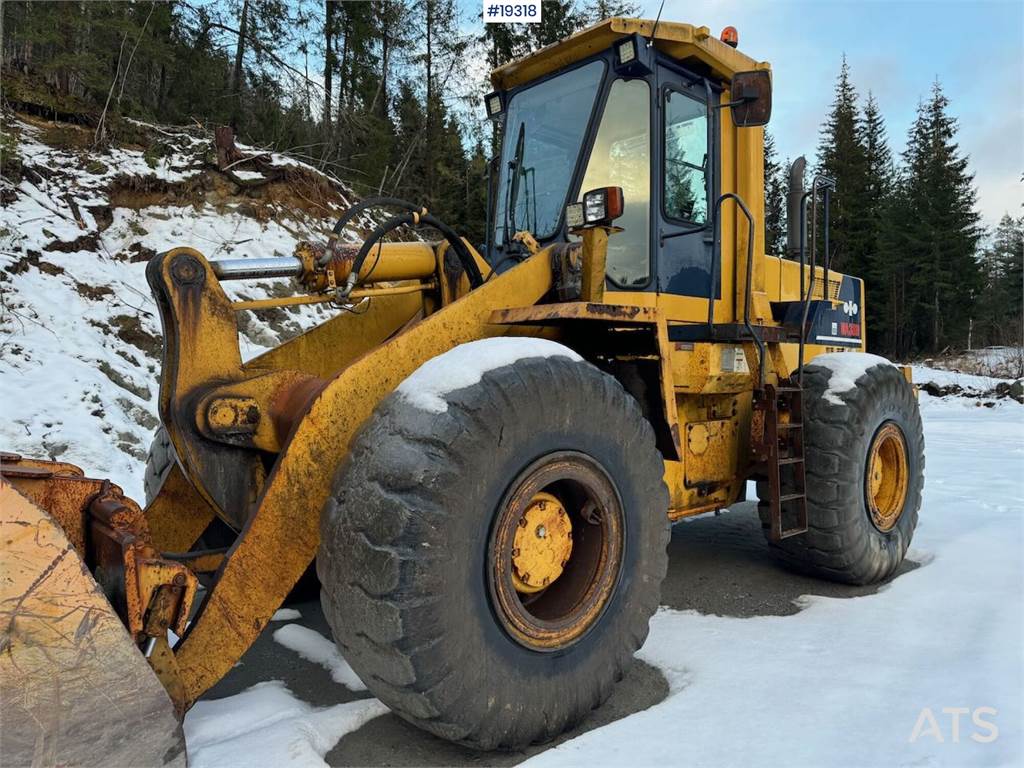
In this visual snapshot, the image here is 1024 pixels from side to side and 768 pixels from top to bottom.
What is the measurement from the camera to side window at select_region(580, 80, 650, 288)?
3879mm

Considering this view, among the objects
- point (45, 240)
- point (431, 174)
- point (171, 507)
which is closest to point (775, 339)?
point (171, 507)

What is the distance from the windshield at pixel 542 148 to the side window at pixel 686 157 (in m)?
0.46

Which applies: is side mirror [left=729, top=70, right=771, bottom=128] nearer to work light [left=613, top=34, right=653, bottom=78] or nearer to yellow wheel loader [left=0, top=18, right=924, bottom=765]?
yellow wheel loader [left=0, top=18, right=924, bottom=765]

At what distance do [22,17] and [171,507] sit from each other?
32.7 feet

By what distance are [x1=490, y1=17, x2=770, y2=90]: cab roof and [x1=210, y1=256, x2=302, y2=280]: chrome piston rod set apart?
186 centimetres

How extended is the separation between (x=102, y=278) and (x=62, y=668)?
7521mm

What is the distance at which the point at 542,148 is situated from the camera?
4.19 meters

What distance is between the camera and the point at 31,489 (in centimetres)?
233

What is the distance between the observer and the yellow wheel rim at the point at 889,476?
4.52 meters

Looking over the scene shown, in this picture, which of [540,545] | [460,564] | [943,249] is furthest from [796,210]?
[943,249]

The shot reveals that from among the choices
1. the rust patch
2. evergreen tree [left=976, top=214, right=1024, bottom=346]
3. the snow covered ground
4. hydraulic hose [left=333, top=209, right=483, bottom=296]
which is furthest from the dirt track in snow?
evergreen tree [left=976, top=214, right=1024, bottom=346]

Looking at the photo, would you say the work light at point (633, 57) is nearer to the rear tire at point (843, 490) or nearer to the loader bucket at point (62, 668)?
the rear tire at point (843, 490)

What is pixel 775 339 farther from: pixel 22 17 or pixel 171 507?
pixel 22 17

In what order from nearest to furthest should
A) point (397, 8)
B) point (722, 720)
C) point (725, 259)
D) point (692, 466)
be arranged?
point (722, 720) → point (692, 466) → point (725, 259) → point (397, 8)
